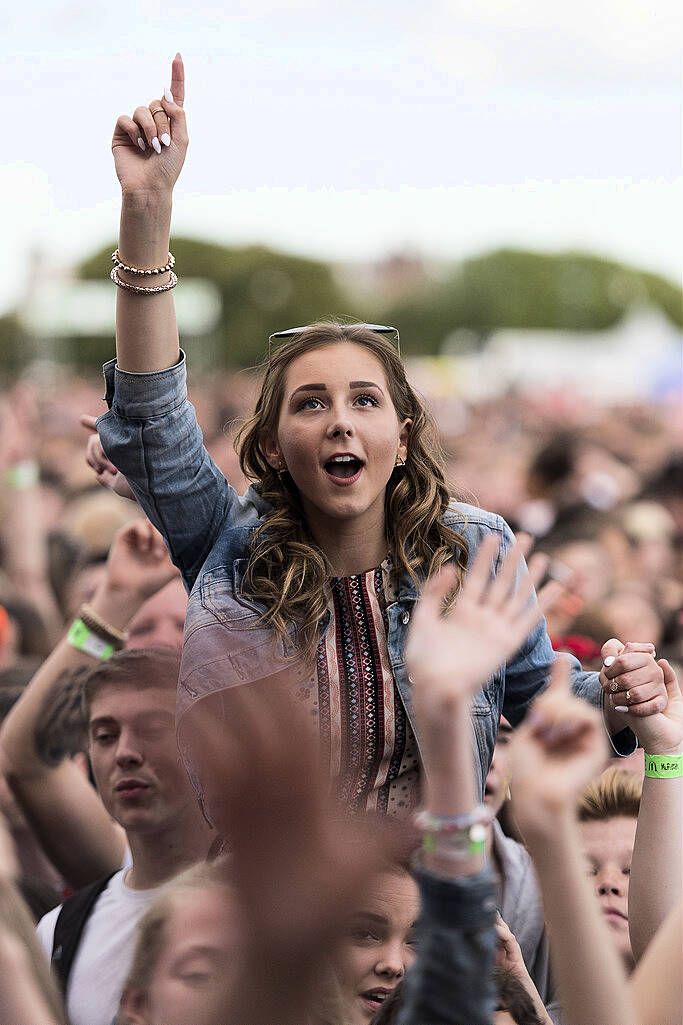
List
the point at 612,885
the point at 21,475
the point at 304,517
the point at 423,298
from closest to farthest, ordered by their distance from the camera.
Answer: the point at 304,517, the point at 612,885, the point at 21,475, the point at 423,298

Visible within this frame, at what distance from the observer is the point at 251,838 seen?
0.95m

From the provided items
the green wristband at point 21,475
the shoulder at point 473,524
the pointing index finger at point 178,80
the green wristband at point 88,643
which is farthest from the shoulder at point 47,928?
the green wristband at point 21,475

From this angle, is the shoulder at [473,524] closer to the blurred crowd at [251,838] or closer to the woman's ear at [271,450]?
the blurred crowd at [251,838]

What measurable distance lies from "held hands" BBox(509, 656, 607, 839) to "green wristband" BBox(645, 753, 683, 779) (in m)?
0.61

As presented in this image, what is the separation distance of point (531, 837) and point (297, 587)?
0.65 m

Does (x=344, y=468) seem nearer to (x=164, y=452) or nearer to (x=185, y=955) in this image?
(x=164, y=452)

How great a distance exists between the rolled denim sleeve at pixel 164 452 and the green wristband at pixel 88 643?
83cm

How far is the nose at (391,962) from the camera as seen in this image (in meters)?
1.83

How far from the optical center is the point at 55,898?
2598 mm

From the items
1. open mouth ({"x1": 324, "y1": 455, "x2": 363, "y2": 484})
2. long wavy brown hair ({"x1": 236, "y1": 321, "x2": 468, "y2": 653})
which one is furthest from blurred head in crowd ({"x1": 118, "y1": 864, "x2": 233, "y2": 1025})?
open mouth ({"x1": 324, "y1": 455, "x2": 363, "y2": 484})

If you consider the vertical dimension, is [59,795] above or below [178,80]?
below

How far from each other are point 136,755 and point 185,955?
927mm

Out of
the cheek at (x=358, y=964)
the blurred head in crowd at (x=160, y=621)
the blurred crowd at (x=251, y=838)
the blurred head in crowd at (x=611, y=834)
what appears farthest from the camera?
the blurred head in crowd at (x=160, y=621)

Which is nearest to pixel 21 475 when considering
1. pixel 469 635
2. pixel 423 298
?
pixel 469 635
